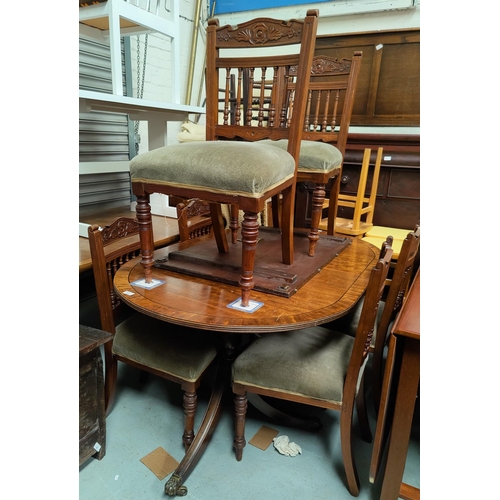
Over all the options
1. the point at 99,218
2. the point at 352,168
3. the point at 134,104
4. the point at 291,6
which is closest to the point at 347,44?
the point at 291,6

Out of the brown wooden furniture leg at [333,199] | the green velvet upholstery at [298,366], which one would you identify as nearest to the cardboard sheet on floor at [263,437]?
the green velvet upholstery at [298,366]

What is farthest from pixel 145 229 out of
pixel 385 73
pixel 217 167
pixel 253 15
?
pixel 253 15

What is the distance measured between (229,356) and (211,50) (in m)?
1.24

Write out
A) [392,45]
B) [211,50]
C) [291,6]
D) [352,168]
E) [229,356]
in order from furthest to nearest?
[291,6]
[392,45]
[352,168]
[229,356]
[211,50]

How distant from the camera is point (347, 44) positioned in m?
3.34

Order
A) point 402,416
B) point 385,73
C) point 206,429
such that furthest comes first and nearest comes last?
point 385,73
point 206,429
point 402,416

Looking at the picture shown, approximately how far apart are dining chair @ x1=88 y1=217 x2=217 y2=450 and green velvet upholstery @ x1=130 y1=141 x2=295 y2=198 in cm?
34

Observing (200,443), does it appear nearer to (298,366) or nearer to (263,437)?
(263,437)

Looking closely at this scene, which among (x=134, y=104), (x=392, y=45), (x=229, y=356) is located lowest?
(x=229, y=356)

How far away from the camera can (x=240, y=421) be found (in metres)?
1.39

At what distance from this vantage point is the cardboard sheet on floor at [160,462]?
4.51 ft

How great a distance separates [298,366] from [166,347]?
49cm

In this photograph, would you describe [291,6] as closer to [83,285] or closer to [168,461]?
[83,285]

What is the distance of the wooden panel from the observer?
315 cm
